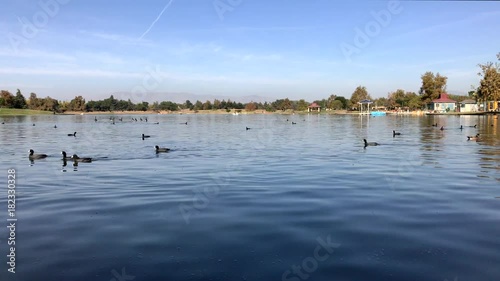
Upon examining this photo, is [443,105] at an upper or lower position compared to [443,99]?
Answer: lower

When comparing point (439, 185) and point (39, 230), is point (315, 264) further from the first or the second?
point (439, 185)

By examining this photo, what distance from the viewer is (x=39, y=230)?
38.5ft

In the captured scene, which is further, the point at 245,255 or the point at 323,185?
the point at 323,185

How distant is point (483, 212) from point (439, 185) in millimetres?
4977

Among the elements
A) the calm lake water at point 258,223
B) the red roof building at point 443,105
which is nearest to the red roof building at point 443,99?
the red roof building at point 443,105

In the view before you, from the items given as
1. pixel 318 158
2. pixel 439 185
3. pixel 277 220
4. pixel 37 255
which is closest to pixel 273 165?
pixel 318 158

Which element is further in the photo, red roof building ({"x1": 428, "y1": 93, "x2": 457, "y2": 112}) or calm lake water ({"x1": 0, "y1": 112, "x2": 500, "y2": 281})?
red roof building ({"x1": 428, "y1": 93, "x2": 457, "y2": 112})

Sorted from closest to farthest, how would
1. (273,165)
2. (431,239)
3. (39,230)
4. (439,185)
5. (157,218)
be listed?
(431,239) < (39,230) < (157,218) < (439,185) < (273,165)

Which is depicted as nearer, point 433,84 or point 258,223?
point 258,223

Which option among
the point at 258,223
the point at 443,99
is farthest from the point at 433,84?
the point at 258,223

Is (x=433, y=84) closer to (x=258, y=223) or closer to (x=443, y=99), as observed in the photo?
(x=443, y=99)

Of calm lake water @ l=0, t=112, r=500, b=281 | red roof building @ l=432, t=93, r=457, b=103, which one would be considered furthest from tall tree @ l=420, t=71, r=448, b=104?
calm lake water @ l=0, t=112, r=500, b=281

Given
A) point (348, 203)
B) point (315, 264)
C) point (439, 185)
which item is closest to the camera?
point (315, 264)

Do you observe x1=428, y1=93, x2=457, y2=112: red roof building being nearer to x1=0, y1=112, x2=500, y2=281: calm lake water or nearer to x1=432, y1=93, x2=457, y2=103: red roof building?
x1=432, y1=93, x2=457, y2=103: red roof building
